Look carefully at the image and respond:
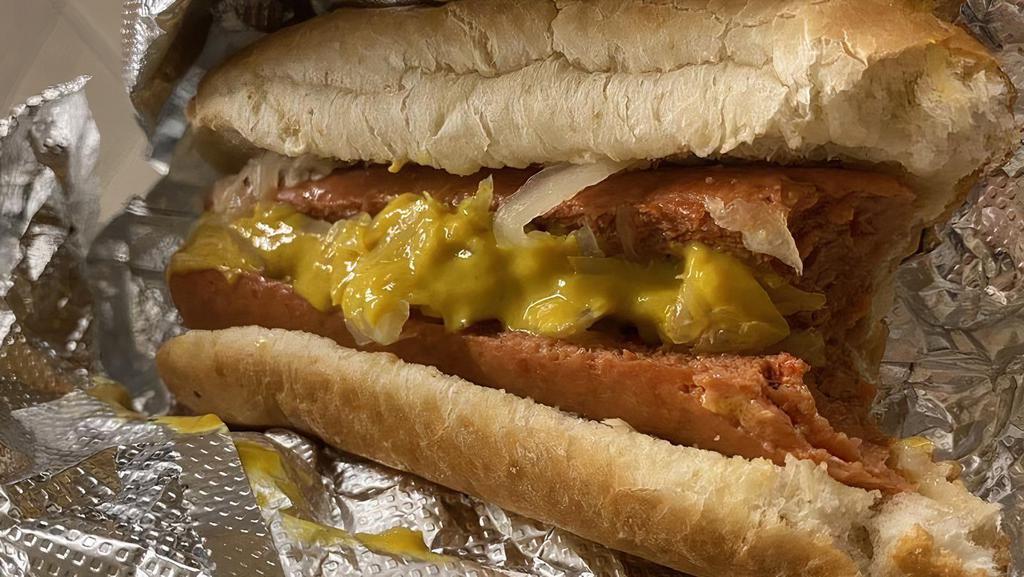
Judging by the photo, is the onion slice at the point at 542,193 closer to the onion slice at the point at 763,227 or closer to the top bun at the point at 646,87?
the top bun at the point at 646,87

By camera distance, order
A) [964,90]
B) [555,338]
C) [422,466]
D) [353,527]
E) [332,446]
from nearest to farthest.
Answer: [964,90]
[555,338]
[422,466]
[353,527]
[332,446]

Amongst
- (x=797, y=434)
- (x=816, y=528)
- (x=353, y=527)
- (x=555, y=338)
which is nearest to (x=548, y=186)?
(x=555, y=338)

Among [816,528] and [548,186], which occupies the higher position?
[548,186]

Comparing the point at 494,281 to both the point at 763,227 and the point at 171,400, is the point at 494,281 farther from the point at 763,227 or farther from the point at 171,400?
the point at 171,400

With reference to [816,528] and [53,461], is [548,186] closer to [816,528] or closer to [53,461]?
[816,528]

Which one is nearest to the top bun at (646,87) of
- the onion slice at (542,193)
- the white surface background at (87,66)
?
the onion slice at (542,193)
